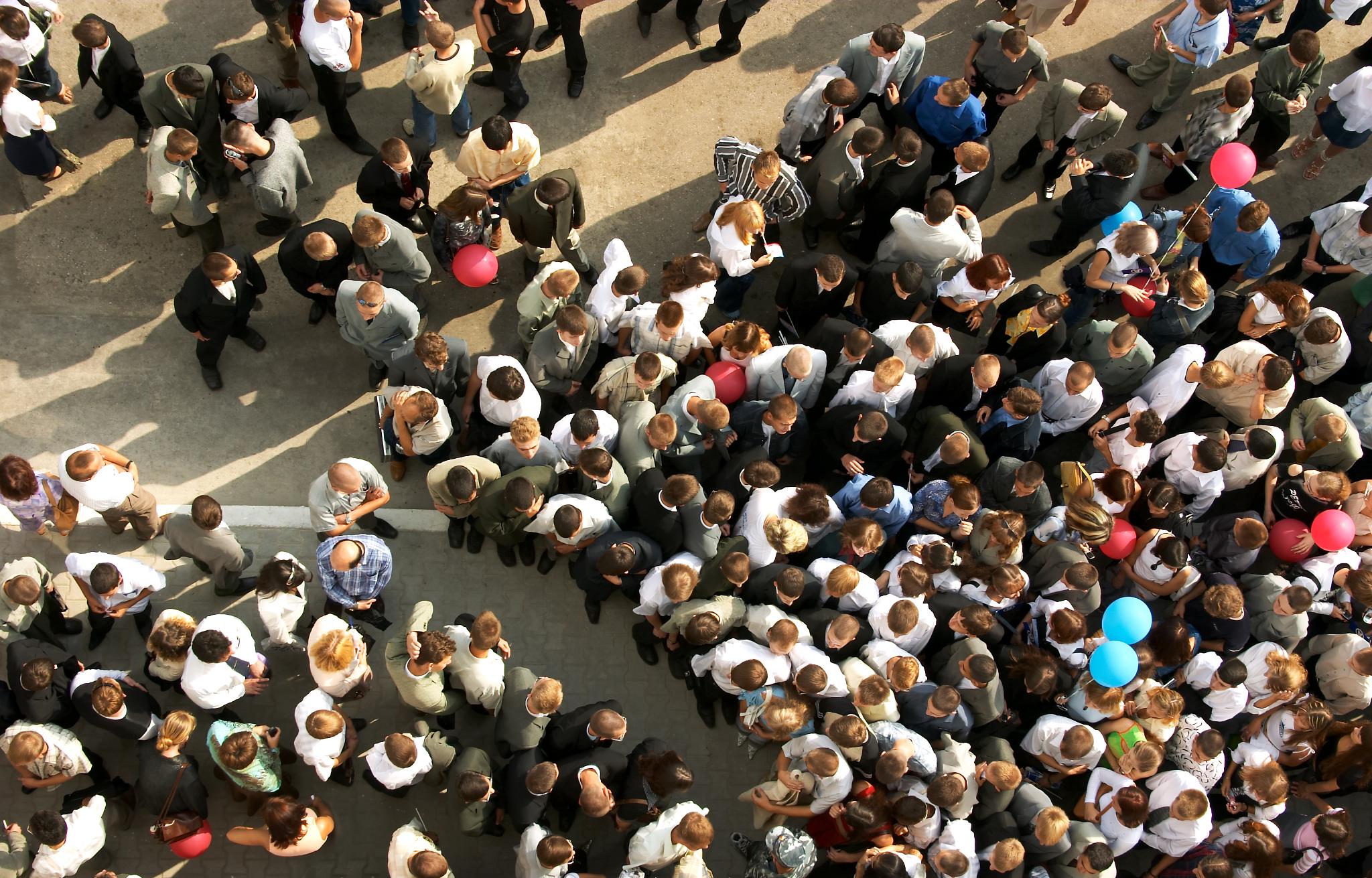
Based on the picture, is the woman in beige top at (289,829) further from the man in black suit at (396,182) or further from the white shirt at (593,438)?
the man in black suit at (396,182)

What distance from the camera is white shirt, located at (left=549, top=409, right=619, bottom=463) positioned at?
307 inches

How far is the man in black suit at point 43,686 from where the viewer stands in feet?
23.2

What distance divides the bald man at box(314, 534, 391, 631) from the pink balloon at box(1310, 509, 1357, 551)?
21.8ft

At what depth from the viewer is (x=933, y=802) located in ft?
22.7

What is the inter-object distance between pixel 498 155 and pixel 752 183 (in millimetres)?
2015

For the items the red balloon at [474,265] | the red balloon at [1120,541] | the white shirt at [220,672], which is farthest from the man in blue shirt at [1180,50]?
the white shirt at [220,672]

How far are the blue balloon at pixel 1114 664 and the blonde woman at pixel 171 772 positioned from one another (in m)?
5.94

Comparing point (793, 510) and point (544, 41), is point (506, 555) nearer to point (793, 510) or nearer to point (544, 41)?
point (793, 510)

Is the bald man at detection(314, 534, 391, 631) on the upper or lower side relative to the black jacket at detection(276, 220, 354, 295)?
lower

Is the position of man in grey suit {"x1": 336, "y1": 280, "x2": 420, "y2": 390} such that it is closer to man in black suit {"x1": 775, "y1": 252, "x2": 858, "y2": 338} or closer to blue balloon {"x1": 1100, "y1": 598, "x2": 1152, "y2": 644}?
man in black suit {"x1": 775, "y1": 252, "x2": 858, "y2": 338}

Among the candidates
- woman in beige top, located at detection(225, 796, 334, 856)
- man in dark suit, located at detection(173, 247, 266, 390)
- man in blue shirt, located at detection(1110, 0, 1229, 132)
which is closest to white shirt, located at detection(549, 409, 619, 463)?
man in dark suit, located at detection(173, 247, 266, 390)

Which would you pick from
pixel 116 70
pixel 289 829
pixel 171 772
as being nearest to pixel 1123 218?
pixel 289 829

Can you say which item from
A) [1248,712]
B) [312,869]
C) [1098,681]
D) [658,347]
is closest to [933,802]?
[1098,681]

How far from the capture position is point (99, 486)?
7.48 m
